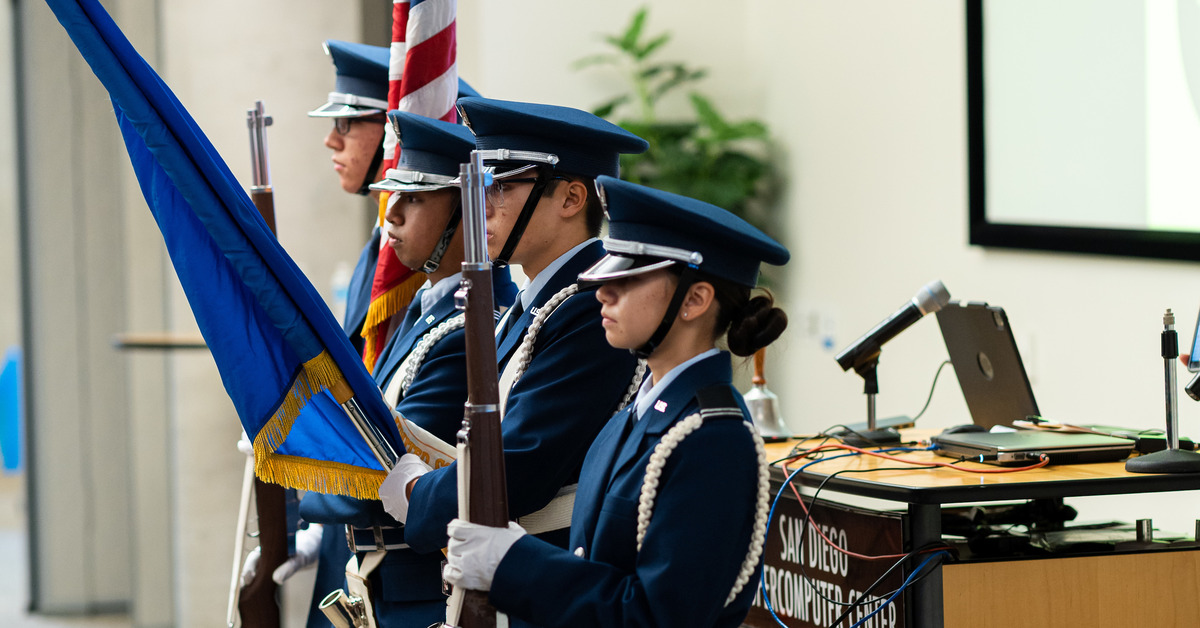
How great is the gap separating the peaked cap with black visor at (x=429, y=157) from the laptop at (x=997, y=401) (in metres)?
1.01

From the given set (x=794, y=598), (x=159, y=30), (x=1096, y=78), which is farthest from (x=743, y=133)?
(x=794, y=598)

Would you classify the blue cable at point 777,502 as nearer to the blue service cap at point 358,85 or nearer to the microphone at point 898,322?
the microphone at point 898,322

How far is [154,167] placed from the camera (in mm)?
1850

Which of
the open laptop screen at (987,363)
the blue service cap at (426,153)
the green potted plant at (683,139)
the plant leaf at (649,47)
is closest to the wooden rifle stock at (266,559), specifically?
the blue service cap at (426,153)

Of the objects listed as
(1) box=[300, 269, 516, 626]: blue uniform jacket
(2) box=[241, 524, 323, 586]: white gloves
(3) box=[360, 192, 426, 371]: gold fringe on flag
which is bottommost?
(2) box=[241, 524, 323, 586]: white gloves

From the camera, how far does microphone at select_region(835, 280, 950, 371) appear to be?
2.41 m

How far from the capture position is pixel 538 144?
188 centimetres

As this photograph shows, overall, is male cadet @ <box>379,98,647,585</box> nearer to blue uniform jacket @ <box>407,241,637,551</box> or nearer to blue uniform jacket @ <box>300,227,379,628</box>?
blue uniform jacket @ <box>407,241,637,551</box>

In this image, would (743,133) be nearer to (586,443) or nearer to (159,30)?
(159,30)

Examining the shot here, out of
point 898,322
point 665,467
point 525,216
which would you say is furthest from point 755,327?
point 898,322

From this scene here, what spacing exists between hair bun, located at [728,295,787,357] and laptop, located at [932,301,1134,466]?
2.83ft

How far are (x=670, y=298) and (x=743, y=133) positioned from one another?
3.13 meters

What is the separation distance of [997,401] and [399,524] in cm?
123

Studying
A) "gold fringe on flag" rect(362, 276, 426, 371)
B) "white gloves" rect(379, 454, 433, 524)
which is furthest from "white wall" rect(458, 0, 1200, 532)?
"white gloves" rect(379, 454, 433, 524)
